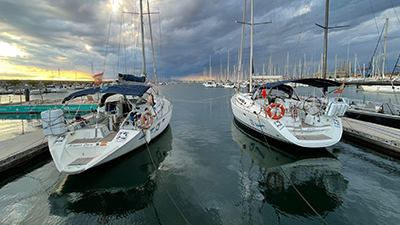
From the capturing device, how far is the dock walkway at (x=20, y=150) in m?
6.50

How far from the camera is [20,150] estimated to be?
23.5ft

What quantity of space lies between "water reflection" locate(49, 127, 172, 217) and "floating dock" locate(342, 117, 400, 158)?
982 centimetres

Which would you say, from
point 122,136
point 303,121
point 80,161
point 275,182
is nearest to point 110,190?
point 80,161

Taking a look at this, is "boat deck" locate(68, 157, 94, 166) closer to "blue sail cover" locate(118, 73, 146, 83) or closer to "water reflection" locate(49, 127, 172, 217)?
"water reflection" locate(49, 127, 172, 217)

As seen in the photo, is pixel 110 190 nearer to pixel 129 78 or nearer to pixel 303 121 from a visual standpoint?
pixel 129 78

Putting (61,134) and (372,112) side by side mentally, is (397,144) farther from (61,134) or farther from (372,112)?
(61,134)

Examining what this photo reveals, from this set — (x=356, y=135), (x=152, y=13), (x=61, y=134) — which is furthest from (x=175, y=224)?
(x=152, y=13)

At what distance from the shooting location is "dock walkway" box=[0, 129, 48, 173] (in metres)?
6.50

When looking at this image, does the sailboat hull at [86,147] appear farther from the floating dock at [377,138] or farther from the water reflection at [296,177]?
the floating dock at [377,138]

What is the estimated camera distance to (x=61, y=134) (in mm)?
6391

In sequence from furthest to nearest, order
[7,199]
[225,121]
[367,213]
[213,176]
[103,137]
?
[225,121] → [103,137] → [213,176] → [7,199] → [367,213]

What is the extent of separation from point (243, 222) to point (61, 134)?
259 inches

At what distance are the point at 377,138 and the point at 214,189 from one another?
823 centimetres

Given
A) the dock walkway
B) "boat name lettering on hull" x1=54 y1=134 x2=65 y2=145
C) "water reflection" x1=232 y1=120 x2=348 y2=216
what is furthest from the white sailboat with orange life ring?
the dock walkway
